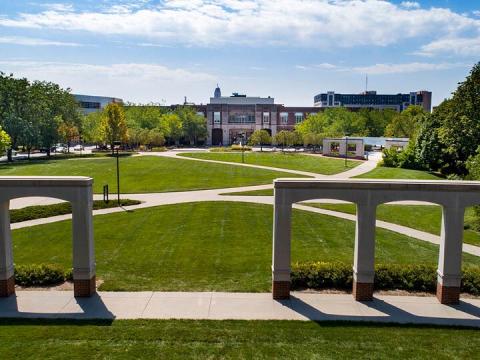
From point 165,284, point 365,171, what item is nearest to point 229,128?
point 365,171

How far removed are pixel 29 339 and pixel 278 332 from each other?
6615 mm

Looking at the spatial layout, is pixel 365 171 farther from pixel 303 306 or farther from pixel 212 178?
pixel 303 306

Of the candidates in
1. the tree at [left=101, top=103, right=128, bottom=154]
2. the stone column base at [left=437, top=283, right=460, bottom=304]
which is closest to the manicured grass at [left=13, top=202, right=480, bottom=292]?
the stone column base at [left=437, top=283, right=460, bottom=304]

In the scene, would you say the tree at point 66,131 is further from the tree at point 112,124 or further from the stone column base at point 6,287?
the stone column base at point 6,287

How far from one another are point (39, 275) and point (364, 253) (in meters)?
11.5

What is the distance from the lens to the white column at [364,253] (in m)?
14.6

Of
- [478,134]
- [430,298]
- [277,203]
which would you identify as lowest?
[430,298]

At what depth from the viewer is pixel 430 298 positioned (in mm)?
15414

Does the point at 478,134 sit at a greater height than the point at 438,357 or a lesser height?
greater

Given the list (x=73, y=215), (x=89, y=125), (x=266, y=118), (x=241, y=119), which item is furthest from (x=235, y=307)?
(x=241, y=119)

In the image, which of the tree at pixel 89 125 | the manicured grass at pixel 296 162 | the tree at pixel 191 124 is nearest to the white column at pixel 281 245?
the manicured grass at pixel 296 162

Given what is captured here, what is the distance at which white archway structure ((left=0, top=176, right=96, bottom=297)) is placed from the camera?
14492 millimetres

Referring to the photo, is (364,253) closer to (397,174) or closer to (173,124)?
(397,174)

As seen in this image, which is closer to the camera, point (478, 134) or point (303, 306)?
point (303, 306)
